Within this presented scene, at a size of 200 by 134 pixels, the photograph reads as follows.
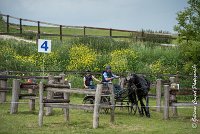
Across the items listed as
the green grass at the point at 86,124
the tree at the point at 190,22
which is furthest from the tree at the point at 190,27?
the green grass at the point at 86,124

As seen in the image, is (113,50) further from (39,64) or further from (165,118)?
(165,118)

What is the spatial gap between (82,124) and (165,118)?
3742 millimetres

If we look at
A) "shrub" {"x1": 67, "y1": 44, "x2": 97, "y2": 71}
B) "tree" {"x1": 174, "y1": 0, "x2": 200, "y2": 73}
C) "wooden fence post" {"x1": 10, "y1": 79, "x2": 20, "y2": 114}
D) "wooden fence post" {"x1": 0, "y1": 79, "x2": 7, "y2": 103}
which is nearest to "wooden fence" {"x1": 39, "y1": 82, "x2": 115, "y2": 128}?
"wooden fence post" {"x1": 10, "y1": 79, "x2": 20, "y2": 114}

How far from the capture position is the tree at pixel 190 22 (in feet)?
83.6

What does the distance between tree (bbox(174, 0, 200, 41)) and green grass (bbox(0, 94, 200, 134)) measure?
26.6ft

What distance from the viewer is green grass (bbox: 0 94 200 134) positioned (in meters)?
13.4

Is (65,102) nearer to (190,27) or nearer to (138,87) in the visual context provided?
(138,87)

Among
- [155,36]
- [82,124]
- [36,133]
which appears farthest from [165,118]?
[155,36]

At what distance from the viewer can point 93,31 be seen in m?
60.3

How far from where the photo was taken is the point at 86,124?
49.0ft

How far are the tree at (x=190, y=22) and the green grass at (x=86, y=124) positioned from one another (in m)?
8.12

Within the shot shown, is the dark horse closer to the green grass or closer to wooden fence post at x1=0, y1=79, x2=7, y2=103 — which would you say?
the green grass

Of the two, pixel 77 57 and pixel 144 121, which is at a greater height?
pixel 77 57

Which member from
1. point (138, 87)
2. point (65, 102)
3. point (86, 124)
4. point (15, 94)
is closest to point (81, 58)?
point (138, 87)
